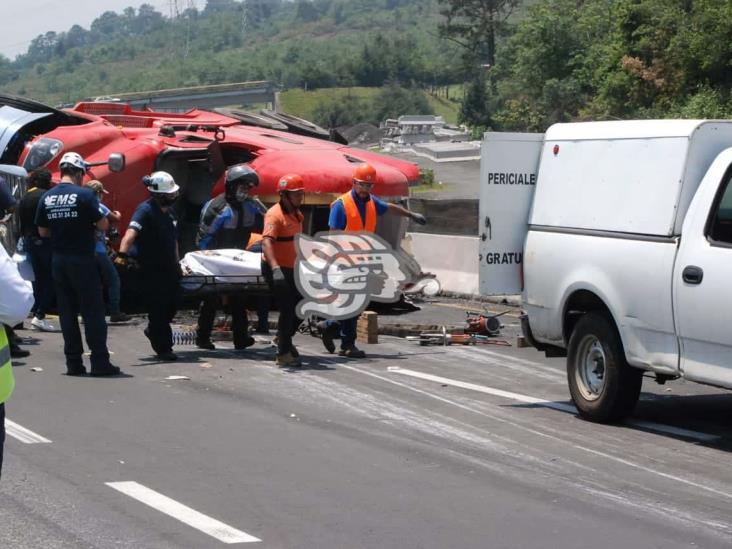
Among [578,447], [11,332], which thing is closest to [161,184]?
[11,332]

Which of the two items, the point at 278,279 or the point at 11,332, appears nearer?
the point at 278,279

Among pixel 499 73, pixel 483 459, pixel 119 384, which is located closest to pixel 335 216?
pixel 119 384

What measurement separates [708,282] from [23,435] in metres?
4.83

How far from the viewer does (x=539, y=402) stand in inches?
428

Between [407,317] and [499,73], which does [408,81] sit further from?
[407,317]

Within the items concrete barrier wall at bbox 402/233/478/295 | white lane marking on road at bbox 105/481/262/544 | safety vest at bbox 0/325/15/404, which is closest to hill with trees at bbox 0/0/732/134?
concrete barrier wall at bbox 402/233/478/295

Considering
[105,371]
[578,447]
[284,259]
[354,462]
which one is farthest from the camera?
[284,259]

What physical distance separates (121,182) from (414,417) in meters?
8.16

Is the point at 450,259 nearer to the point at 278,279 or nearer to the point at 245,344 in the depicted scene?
the point at 245,344

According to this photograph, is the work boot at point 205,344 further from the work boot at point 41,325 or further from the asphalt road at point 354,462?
the work boot at point 41,325

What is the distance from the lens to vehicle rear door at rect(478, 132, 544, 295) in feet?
34.9

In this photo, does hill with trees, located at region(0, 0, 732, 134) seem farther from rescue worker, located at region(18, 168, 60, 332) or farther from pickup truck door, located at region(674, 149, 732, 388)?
pickup truck door, located at region(674, 149, 732, 388)

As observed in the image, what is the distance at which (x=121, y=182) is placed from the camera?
16969 millimetres

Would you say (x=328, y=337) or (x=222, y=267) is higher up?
(x=222, y=267)
